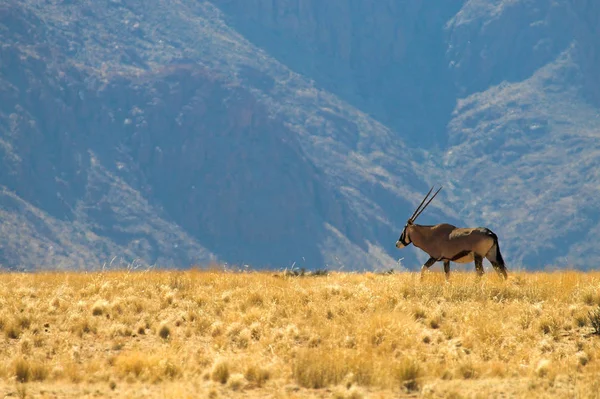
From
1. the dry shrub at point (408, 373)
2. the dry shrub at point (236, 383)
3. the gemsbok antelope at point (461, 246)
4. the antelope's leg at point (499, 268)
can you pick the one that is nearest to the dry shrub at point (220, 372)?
the dry shrub at point (236, 383)

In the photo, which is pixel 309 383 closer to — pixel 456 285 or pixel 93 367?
pixel 93 367

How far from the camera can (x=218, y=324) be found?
19172 millimetres

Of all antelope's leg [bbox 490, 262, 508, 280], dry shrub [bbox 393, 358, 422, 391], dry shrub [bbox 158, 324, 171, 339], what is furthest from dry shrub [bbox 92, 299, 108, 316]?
antelope's leg [bbox 490, 262, 508, 280]

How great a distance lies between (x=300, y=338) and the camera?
726 inches

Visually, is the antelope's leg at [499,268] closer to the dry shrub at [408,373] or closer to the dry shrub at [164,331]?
the dry shrub at [164,331]

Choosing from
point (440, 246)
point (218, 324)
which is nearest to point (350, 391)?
point (218, 324)

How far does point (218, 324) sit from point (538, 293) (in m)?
6.27

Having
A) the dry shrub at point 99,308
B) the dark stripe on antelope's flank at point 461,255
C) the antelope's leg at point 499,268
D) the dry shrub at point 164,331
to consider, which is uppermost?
the dark stripe on antelope's flank at point 461,255

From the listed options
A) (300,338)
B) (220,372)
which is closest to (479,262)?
(300,338)

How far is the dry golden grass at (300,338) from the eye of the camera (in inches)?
620

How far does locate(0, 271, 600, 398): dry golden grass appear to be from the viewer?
1574 centimetres

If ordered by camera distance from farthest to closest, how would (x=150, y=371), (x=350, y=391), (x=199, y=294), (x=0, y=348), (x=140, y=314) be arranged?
(x=199, y=294) → (x=140, y=314) → (x=0, y=348) → (x=150, y=371) → (x=350, y=391)

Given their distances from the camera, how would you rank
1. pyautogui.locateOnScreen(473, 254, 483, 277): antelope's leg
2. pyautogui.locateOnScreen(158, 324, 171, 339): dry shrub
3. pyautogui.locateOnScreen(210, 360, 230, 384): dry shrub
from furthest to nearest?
pyautogui.locateOnScreen(473, 254, 483, 277): antelope's leg
pyautogui.locateOnScreen(158, 324, 171, 339): dry shrub
pyautogui.locateOnScreen(210, 360, 230, 384): dry shrub

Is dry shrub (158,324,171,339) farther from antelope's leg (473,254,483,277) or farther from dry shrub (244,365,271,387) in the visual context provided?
antelope's leg (473,254,483,277)
